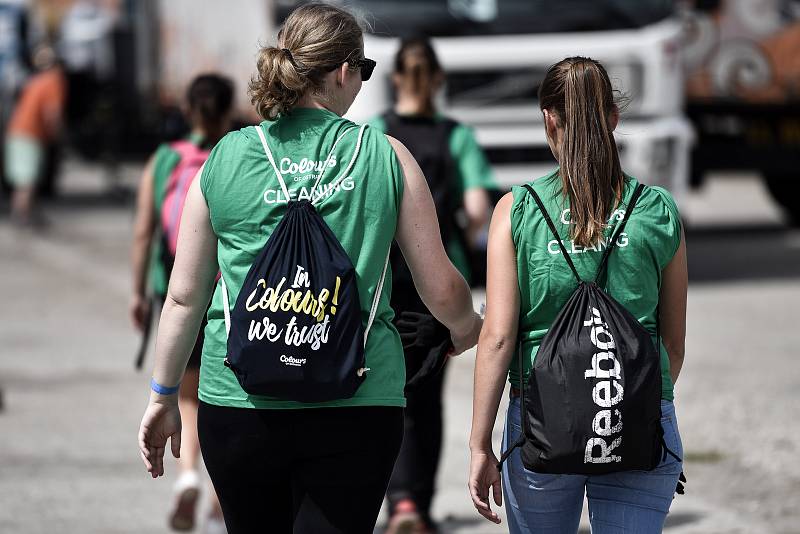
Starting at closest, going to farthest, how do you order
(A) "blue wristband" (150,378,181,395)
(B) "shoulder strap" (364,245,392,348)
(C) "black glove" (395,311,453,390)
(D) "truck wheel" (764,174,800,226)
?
(B) "shoulder strap" (364,245,392,348)
(A) "blue wristband" (150,378,181,395)
(C) "black glove" (395,311,453,390)
(D) "truck wheel" (764,174,800,226)

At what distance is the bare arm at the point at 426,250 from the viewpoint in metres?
3.03

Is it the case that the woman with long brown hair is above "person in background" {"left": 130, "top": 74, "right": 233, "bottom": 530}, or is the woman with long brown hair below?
above

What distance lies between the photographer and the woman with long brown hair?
3.03m

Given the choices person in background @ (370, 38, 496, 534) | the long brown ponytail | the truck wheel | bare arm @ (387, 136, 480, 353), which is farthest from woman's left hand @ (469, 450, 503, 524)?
the truck wheel

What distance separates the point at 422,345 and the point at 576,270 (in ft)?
3.35

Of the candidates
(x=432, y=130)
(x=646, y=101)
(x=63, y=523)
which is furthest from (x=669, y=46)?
(x=63, y=523)

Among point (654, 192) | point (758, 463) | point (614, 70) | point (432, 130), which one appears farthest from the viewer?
point (614, 70)

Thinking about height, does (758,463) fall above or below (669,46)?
below

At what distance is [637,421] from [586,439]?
0.11 meters

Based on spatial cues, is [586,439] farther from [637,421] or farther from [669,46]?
[669,46]

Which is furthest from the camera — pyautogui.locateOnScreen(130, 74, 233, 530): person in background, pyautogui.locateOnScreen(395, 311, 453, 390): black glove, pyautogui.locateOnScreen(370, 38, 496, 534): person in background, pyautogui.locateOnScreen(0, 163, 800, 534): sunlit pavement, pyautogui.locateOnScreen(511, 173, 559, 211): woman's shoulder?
pyautogui.locateOnScreen(0, 163, 800, 534): sunlit pavement

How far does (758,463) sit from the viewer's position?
6410 mm

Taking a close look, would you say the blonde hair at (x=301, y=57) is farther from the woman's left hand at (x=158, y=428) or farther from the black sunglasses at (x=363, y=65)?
the woman's left hand at (x=158, y=428)

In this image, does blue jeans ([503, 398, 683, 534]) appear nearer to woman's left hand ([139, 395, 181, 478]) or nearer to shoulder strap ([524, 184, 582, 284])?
shoulder strap ([524, 184, 582, 284])
